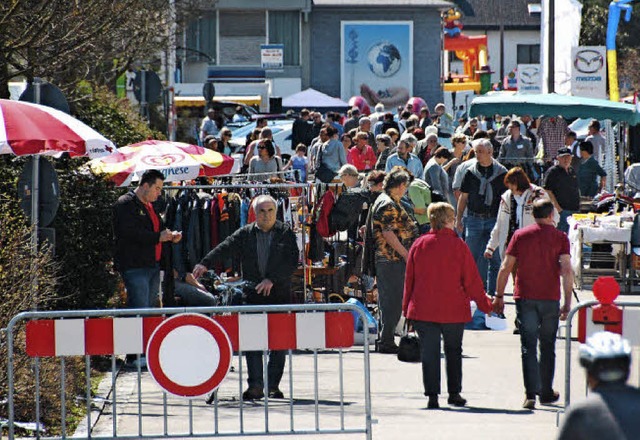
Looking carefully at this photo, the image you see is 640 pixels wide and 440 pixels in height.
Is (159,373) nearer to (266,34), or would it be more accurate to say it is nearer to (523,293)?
(523,293)

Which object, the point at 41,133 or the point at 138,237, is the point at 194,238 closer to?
the point at 138,237

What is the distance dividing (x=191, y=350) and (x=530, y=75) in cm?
4373

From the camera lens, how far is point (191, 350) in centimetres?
844

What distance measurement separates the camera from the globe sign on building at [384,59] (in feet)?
191

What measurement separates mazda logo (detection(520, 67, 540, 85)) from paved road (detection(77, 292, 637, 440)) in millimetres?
38318

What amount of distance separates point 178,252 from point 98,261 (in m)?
1.51

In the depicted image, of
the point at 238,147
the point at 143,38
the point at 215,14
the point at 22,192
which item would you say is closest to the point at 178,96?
the point at 215,14

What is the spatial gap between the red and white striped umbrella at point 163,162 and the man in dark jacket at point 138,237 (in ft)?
6.05

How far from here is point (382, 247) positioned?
517 inches

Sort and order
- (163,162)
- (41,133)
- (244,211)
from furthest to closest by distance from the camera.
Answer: (163,162), (244,211), (41,133)

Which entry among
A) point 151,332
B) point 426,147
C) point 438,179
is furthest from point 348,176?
point 151,332

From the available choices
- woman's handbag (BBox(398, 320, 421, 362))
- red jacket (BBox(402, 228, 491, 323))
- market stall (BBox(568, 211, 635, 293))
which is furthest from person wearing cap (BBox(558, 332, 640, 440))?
market stall (BBox(568, 211, 635, 293))

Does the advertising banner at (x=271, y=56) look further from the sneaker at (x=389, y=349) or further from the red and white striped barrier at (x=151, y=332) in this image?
the red and white striped barrier at (x=151, y=332)

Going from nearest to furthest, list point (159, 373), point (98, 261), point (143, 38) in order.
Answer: point (159, 373) < point (98, 261) < point (143, 38)
